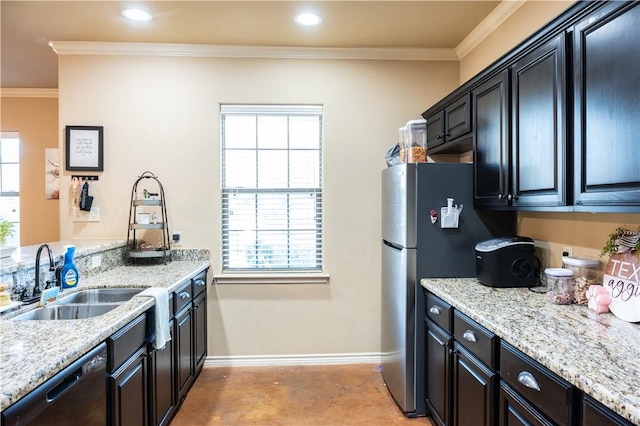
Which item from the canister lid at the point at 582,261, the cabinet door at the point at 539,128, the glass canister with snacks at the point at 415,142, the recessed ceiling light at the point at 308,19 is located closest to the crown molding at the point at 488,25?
the cabinet door at the point at 539,128

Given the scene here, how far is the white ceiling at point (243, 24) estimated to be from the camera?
7.97ft

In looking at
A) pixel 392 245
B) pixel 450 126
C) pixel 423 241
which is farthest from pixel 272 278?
pixel 450 126

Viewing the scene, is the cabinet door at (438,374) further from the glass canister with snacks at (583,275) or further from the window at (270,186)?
the window at (270,186)

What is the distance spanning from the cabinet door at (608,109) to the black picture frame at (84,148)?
11.1ft

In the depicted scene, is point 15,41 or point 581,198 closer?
point 581,198

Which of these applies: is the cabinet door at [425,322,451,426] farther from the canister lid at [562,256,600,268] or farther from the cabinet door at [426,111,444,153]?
the cabinet door at [426,111,444,153]

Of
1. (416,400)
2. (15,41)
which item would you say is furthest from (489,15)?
(15,41)

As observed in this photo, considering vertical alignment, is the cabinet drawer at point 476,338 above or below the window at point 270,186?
below

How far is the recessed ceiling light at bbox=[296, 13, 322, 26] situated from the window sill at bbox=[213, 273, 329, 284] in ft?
6.71

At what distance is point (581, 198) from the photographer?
60.0 inches

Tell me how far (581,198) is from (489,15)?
171cm

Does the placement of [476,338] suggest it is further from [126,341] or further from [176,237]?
[176,237]

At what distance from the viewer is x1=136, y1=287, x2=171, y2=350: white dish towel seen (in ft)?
6.33

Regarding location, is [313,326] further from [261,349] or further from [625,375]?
[625,375]
